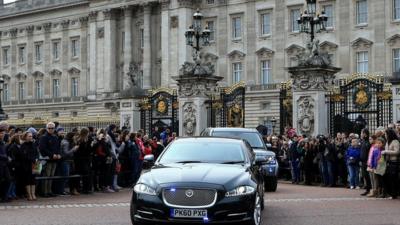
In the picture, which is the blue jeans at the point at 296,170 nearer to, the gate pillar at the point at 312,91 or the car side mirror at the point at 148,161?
the gate pillar at the point at 312,91

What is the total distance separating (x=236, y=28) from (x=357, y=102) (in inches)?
1657

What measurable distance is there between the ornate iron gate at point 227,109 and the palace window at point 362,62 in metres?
30.1

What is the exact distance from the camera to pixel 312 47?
91.7 feet

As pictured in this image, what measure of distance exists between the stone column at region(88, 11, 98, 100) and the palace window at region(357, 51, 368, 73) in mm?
29101

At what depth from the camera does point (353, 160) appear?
909 inches

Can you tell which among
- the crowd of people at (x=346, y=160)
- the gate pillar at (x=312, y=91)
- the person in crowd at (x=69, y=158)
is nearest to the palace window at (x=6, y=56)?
the crowd of people at (x=346, y=160)

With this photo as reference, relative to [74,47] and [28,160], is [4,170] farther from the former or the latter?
[74,47]

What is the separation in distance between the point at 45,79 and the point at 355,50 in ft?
129

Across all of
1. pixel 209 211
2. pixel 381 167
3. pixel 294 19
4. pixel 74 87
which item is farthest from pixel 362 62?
pixel 209 211

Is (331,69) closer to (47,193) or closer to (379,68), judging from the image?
(47,193)

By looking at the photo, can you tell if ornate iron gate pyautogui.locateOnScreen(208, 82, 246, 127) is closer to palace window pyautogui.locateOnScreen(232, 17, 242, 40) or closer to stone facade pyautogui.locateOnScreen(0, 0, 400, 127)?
stone facade pyautogui.locateOnScreen(0, 0, 400, 127)

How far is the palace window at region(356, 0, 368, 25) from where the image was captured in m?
60.1

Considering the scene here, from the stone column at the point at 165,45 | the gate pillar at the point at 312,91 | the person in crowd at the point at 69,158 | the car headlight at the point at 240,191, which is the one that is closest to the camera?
the car headlight at the point at 240,191

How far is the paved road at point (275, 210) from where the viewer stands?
14789 millimetres
